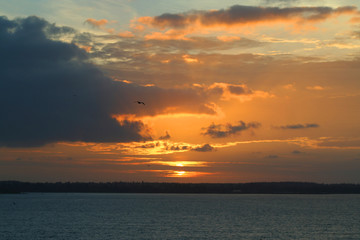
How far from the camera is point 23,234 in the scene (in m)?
98.4

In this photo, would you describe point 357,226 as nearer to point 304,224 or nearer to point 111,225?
point 304,224

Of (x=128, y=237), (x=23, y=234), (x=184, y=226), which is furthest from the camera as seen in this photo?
(x=184, y=226)

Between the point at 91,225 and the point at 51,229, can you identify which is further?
the point at 91,225

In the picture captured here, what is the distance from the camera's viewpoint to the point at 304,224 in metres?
123

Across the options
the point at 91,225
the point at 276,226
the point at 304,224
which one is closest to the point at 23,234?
the point at 91,225

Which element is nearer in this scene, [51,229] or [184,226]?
[51,229]

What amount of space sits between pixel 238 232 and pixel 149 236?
21.5m

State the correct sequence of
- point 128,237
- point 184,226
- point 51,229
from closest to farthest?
point 128,237 < point 51,229 < point 184,226

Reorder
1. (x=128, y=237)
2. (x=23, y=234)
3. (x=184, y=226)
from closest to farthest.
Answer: (x=128, y=237) → (x=23, y=234) → (x=184, y=226)

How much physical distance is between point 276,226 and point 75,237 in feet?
171

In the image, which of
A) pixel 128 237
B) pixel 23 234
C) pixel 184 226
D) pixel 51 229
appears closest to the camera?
pixel 128 237

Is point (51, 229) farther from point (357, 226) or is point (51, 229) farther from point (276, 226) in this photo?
point (357, 226)

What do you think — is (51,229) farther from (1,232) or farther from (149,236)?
(149,236)

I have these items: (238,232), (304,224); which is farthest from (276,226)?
(238,232)
